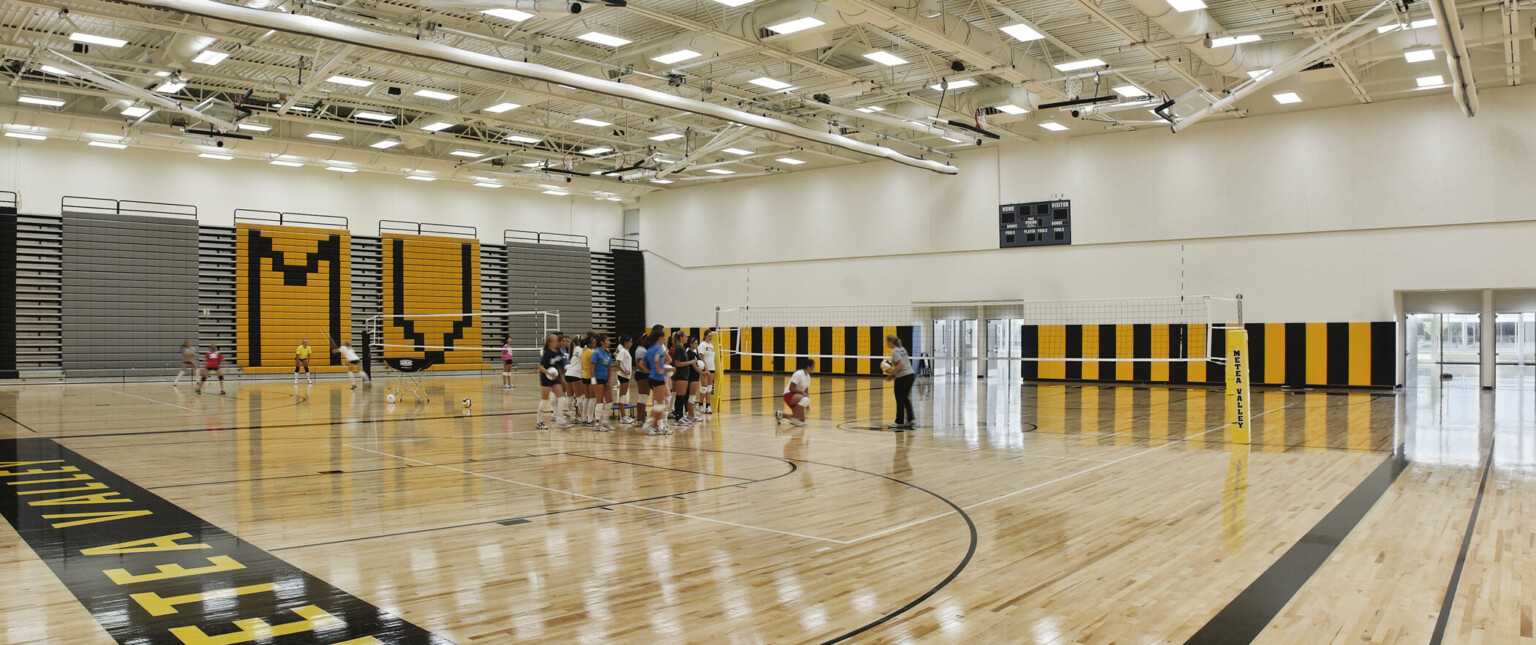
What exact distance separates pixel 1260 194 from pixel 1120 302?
4.05m

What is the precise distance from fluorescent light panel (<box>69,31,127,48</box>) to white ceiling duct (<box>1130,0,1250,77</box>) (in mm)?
16619

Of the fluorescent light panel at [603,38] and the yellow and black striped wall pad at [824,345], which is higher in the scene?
the fluorescent light panel at [603,38]

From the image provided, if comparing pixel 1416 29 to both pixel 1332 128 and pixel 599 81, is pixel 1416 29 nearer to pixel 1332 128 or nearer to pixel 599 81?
pixel 1332 128

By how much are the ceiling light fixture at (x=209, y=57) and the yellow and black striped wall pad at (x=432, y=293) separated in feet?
37.8

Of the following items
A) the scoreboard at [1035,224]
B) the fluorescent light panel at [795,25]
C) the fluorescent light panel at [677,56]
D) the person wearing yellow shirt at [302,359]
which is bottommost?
the person wearing yellow shirt at [302,359]

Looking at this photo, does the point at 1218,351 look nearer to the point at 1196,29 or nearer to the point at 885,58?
the point at 1196,29

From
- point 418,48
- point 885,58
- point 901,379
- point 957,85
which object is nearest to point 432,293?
point 418,48

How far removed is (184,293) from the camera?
2512 cm

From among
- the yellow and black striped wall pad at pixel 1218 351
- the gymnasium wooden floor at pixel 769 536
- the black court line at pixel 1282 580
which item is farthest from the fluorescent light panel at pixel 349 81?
the black court line at pixel 1282 580

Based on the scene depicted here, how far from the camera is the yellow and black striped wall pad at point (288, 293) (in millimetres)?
25969

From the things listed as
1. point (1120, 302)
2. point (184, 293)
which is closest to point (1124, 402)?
point (1120, 302)

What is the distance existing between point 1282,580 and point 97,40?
19.1 meters

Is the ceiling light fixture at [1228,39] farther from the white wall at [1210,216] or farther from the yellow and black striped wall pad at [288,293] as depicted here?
the yellow and black striped wall pad at [288,293]

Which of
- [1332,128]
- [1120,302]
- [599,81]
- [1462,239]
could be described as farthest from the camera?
[1120,302]
